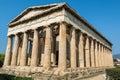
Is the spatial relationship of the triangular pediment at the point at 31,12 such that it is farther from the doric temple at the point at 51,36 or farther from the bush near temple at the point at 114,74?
the bush near temple at the point at 114,74

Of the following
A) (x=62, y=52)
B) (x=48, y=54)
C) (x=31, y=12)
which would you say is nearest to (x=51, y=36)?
(x=48, y=54)

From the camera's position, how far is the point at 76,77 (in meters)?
16.7

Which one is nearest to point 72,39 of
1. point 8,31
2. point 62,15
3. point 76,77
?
point 62,15

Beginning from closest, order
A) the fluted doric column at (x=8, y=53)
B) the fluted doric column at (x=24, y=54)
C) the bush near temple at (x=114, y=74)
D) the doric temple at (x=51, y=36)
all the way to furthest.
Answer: the bush near temple at (x=114, y=74), the doric temple at (x=51, y=36), the fluted doric column at (x=24, y=54), the fluted doric column at (x=8, y=53)

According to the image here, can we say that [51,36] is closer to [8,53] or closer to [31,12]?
[31,12]

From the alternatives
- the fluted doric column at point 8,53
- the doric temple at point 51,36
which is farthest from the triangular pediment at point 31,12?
the fluted doric column at point 8,53

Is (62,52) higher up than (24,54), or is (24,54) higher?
(62,52)

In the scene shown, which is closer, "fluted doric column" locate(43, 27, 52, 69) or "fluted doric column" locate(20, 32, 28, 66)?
"fluted doric column" locate(43, 27, 52, 69)

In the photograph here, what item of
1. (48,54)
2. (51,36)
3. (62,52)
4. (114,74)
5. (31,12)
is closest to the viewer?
(114,74)

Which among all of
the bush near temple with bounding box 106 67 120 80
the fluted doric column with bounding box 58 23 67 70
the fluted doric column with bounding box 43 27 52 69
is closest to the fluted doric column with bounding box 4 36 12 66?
the fluted doric column with bounding box 43 27 52 69

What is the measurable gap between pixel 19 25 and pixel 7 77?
16.3 meters

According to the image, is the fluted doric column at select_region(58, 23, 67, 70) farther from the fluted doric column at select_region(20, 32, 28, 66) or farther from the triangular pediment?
the fluted doric column at select_region(20, 32, 28, 66)

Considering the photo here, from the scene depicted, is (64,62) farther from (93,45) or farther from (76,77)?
(93,45)

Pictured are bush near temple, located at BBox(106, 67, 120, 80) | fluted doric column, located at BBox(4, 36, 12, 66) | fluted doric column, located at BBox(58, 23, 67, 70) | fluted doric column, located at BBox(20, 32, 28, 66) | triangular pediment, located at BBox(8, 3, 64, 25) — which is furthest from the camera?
fluted doric column, located at BBox(4, 36, 12, 66)
